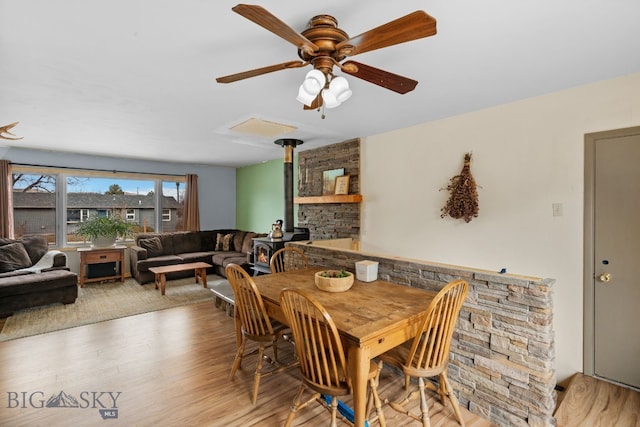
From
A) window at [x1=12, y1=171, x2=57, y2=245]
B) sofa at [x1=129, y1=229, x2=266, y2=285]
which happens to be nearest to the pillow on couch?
sofa at [x1=129, y1=229, x2=266, y2=285]

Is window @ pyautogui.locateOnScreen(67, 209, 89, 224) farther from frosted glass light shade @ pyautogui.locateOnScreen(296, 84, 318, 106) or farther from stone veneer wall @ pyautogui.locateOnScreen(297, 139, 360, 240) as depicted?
frosted glass light shade @ pyautogui.locateOnScreen(296, 84, 318, 106)

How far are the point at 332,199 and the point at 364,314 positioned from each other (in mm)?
2881

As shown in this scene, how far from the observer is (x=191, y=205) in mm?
6785

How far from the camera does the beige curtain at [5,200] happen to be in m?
4.86

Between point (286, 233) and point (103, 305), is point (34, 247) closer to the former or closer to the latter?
point (103, 305)

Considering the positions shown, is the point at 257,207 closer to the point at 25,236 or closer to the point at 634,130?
the point at 25,236

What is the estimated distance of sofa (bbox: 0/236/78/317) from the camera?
3.85 meters

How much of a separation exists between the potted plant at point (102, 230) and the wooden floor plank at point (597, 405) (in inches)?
257

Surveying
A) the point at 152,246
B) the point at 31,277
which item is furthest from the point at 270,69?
the point at 152,246

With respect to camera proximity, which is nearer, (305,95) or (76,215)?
(305,95)

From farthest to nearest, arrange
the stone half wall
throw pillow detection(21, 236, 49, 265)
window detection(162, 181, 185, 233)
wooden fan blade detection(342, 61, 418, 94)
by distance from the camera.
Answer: window detection(162, 181, 185, 233) < throw pillow detection(21, 236, 49, 265) < the stone half wall < wooden fan blade detection(342, 61, 418, 94)

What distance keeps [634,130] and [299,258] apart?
3.11 m

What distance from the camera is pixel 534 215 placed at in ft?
9.15

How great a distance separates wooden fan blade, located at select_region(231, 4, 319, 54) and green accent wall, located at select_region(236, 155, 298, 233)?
4.18m
